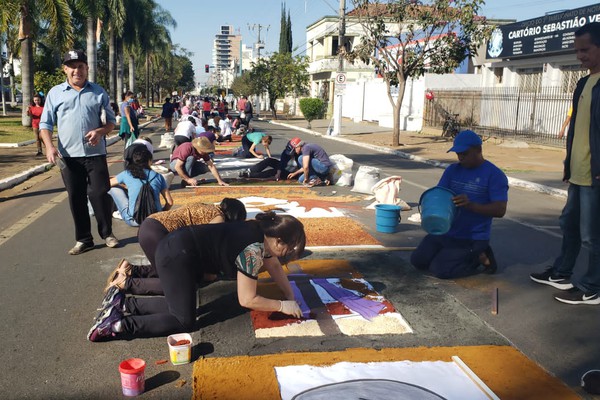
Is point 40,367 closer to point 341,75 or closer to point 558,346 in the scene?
point 558,346

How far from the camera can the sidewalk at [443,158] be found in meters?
12.0

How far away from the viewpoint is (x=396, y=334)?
4027 mm

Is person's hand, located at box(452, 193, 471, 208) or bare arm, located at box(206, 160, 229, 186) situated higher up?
person's hand, located at box(452, 193, 471, 208)

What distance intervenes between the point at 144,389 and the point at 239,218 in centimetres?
167

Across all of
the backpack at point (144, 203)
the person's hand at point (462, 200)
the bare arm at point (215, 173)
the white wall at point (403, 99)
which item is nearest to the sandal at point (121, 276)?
the backpack at point (144, 203)

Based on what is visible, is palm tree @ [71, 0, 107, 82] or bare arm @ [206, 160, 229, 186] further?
palm tree @ [71, 0, 107, 82]

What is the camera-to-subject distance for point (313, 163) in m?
10.9

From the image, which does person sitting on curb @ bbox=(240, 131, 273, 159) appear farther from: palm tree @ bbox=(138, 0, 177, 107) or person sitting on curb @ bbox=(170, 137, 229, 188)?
palm tree @ bbox=(138, 0, 177, 107)

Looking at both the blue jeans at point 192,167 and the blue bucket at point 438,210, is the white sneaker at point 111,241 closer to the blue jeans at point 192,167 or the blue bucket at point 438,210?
the blue bucket at point 438,210

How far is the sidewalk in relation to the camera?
11952mm

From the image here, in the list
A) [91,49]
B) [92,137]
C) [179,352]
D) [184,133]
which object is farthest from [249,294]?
[91,49]

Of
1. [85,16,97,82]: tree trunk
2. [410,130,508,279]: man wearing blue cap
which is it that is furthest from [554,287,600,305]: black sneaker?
[85,16,97,82]: tree trunk

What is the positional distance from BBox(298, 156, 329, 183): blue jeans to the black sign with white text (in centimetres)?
1355

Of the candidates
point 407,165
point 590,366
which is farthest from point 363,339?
point 407,165
